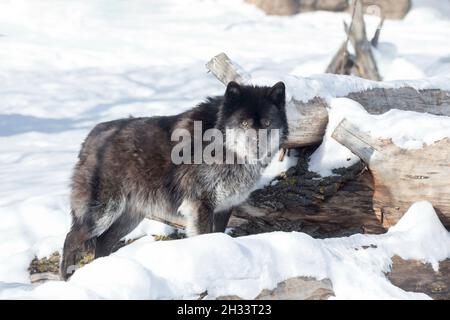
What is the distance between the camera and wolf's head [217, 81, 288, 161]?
5.00 meters

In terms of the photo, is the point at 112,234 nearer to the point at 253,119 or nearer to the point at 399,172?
the point at 253,119

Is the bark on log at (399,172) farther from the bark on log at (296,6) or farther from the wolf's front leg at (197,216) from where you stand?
the bark on log at (296,6)

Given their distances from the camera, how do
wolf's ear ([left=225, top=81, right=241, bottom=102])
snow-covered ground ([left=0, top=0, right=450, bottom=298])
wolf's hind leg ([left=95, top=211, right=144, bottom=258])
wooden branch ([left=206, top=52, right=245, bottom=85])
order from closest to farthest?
snow-covered ground ([left=0, top=0, right=450, bottom=298]) < wolf's ear ([left=225, top=81, right=241, bottom=102]) < wolf's hind leg ([left=95, top=211, right=144, bottom=258]) < wooden branch ([left=206, top=52, right=245, bottom=85])

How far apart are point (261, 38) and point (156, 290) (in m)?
15.9

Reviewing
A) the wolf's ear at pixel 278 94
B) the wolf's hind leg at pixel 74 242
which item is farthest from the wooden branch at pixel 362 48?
the wolf's hind leg at pixel 74 242

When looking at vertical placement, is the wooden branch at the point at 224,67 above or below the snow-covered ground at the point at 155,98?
above

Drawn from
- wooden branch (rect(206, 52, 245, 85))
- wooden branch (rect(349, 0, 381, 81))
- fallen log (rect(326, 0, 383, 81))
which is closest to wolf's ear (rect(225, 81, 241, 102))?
wooden branch (rect(206, 52, 245, 85))

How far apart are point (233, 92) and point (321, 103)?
1.00 metres

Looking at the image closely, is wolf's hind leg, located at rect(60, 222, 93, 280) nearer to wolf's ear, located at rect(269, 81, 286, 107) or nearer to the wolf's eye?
the wolf's eye

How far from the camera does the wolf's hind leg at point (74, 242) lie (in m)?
5.09

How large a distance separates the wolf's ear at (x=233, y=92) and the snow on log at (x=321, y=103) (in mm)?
641

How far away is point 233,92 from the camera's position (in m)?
4.97

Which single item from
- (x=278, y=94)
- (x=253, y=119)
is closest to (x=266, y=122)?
(x=253, y=119)

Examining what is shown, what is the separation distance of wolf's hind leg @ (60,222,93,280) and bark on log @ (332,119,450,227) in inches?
88.0
